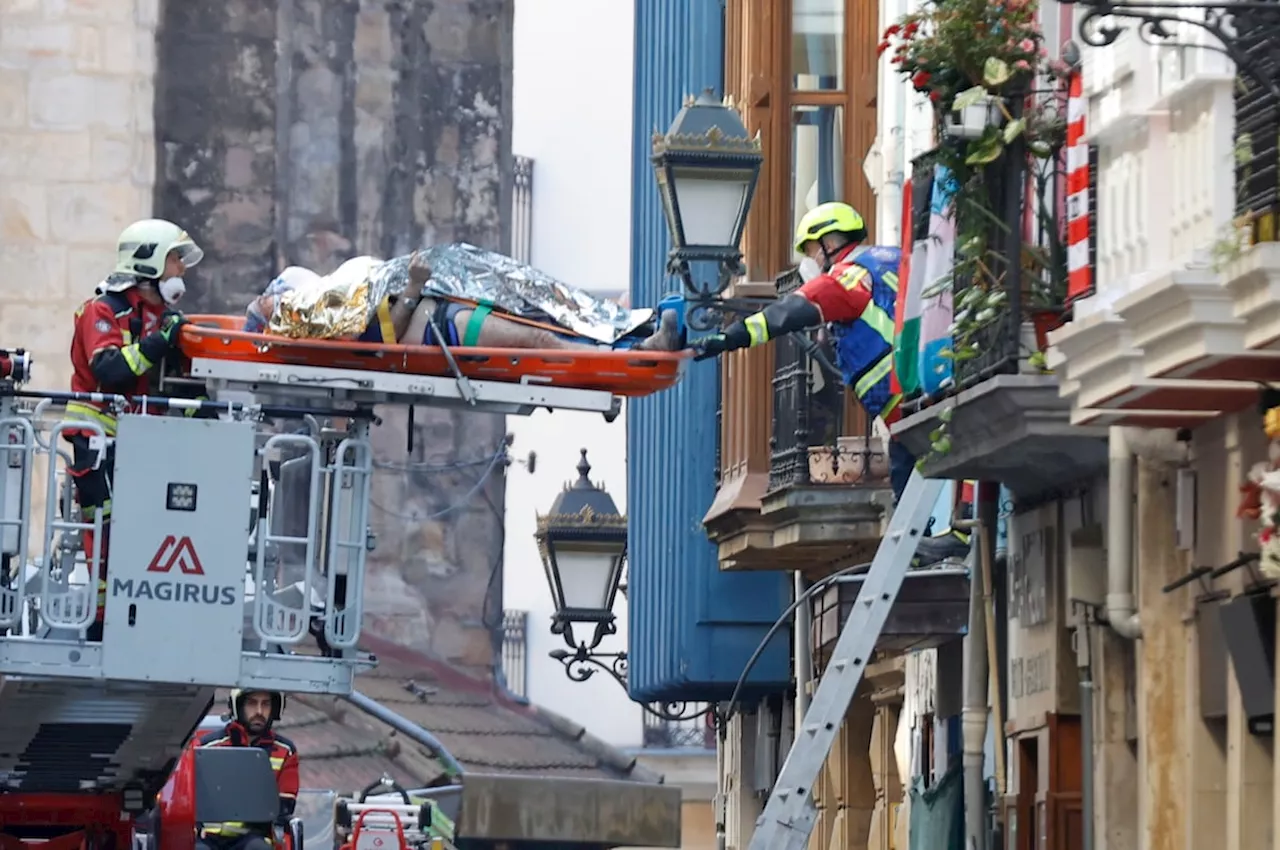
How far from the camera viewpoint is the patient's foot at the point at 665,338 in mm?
16562

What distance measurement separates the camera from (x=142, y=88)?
42.4 m

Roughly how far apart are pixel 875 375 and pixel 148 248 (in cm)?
434

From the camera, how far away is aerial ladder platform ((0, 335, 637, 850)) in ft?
53.9

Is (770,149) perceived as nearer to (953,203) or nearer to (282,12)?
(953,203)

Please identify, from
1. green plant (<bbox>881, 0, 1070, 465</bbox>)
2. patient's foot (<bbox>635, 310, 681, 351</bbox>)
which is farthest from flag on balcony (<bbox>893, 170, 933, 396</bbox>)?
patient's foot (<bbox>635, 310, 681, 351</bbox>)

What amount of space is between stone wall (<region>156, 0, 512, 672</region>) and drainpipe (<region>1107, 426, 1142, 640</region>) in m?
26.4

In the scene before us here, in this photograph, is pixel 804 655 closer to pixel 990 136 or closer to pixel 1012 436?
pixel 1012 436

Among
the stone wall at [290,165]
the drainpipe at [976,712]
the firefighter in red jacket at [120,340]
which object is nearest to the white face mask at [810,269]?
the drainpipe at [976,712]

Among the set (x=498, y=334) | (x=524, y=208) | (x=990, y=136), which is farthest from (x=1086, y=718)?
(x=524, y=208)

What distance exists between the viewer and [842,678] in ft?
63.4

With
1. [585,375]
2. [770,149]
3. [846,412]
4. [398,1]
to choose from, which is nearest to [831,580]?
[846,412]

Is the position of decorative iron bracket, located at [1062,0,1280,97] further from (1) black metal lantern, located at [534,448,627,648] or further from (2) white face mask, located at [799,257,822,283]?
(1) black metal lantern, located at [534,448,627,648]

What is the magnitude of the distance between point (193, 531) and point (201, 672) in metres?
0.58

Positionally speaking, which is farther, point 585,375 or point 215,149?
point 215,149
